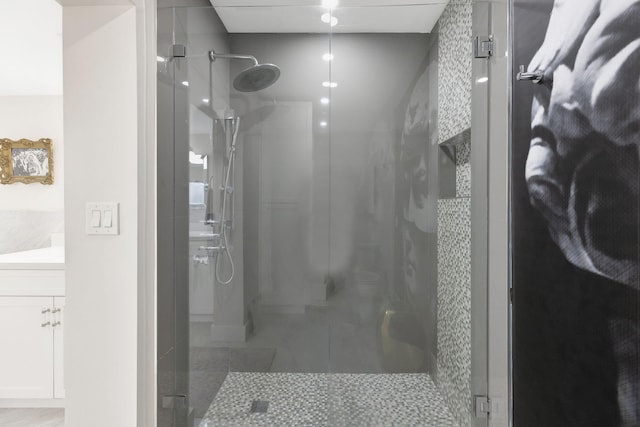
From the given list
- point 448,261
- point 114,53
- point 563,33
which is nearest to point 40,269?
point 114,53

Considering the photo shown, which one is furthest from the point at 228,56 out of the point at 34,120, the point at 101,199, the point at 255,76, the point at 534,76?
the point at 34,120

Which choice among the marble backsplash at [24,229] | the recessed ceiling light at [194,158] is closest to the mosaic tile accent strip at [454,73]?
the recessed ceiling light at [194,158]

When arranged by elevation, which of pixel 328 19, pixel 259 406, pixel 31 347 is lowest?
pixel 259 406

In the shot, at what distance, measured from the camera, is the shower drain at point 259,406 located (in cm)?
183

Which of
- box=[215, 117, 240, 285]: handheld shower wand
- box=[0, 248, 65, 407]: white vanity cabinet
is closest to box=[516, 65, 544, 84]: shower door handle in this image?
box=[215, 117, 240, 285]: handheld shower wand

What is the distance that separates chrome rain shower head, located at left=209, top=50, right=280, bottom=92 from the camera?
1811 millimetres

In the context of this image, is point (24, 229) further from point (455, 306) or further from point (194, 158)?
point (455, 306)

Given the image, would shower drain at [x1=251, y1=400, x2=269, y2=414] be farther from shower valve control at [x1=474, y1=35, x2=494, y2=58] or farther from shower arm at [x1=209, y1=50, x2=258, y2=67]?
shower valve control at [x1=474, y1=35, x2=494, y2=58]

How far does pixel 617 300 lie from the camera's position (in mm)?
853

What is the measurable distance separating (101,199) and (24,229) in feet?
7.46

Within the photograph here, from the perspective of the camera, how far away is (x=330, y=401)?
1.83 m

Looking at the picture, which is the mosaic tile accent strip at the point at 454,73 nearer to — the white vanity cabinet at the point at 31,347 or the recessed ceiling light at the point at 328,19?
the recessed ceiling light at the point at 328,19

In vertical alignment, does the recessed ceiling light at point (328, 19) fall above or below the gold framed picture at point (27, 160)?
above

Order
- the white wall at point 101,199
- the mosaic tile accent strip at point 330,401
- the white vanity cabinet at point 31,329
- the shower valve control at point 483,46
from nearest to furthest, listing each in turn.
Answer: the white wall at point 101,199 → the shower valve control at point 483,46 → the mosaic tile accent strip at point 330,401 → the white vanity cabinet at point 31,329
